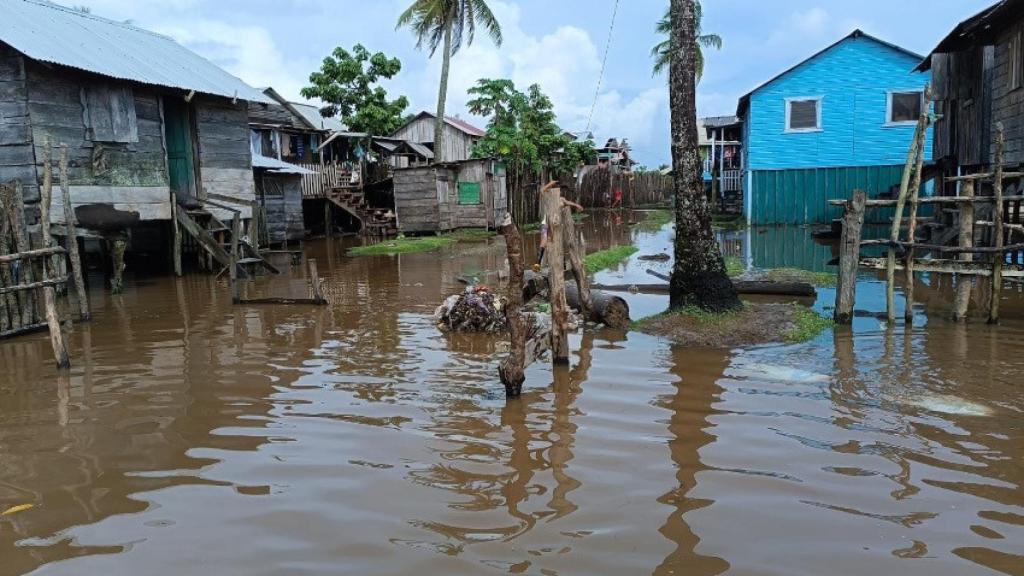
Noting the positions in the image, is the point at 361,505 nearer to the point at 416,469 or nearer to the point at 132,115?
the point at 416,469

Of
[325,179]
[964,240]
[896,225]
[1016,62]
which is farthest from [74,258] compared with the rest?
[325,179]

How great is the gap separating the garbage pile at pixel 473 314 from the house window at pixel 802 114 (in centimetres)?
2107

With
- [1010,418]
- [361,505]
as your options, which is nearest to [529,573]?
[361,505]

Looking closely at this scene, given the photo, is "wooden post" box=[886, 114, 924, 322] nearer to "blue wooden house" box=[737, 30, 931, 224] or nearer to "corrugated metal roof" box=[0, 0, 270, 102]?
"corrugated metal roof" box=[0, 0, 270, 102]

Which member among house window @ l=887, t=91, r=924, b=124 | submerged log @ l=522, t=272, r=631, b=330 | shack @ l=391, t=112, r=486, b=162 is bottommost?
submerged log @ l=522, t=272, r=631, b=330

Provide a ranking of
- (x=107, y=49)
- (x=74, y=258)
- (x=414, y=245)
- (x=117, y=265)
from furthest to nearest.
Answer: (x=414, y=245), (x=107, y=49), (x=117, y=265), (x=74, y=258)

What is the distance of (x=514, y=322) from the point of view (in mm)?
6199

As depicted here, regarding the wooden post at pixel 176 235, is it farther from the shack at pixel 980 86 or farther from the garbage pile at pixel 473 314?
the shack at pixel 980 86

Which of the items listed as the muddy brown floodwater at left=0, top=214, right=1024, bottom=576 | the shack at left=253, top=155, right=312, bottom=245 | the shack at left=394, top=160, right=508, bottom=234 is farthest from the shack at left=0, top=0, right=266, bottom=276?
the shack at left=394, top=160, right=508, bottom=234

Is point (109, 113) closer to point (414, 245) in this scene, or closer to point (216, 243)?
point (216, 243)

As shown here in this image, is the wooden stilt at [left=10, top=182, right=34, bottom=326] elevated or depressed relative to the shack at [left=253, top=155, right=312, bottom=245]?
depressed

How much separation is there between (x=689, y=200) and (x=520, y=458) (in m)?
5.36

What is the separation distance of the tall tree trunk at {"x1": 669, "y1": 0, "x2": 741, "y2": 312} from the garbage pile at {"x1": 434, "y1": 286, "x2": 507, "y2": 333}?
2.36 meters

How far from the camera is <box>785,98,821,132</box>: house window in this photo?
27.0 meters
